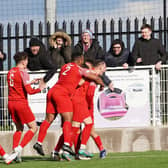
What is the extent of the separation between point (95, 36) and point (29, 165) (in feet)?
21.3

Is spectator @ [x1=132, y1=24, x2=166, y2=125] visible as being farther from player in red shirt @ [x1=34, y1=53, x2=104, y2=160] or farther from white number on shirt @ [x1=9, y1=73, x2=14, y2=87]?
white number on shirt @ [x1=9, y1=73, x2=14, y2=87]

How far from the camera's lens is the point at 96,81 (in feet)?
44.8

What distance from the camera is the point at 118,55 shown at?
56.0 ft

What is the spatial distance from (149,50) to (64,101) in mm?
3601

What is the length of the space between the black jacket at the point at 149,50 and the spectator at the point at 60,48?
135 centimetres

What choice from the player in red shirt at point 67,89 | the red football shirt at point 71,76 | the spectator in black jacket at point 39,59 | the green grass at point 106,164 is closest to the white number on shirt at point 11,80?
the player in red shirt at point 67,89

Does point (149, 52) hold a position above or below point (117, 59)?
above

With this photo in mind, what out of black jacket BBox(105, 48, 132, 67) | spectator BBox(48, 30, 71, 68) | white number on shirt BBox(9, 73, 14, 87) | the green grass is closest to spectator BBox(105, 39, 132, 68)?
black jacket BBox(105, 48, 132, 67)

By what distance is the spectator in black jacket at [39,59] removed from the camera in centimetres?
1661

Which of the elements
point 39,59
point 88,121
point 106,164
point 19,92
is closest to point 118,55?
point 39,59

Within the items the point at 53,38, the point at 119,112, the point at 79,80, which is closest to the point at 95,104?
the point at 119,112

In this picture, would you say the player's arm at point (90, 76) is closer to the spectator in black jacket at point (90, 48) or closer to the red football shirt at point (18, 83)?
the red football shirt at point (18, 83)

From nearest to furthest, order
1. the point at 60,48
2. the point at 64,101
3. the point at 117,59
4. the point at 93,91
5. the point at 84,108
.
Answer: the point at 64,101
the point at 84,108
the point at 93,91
the point at 60,48
the point at 117,59

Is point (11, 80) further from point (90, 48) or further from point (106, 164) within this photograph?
point (90, 48)
